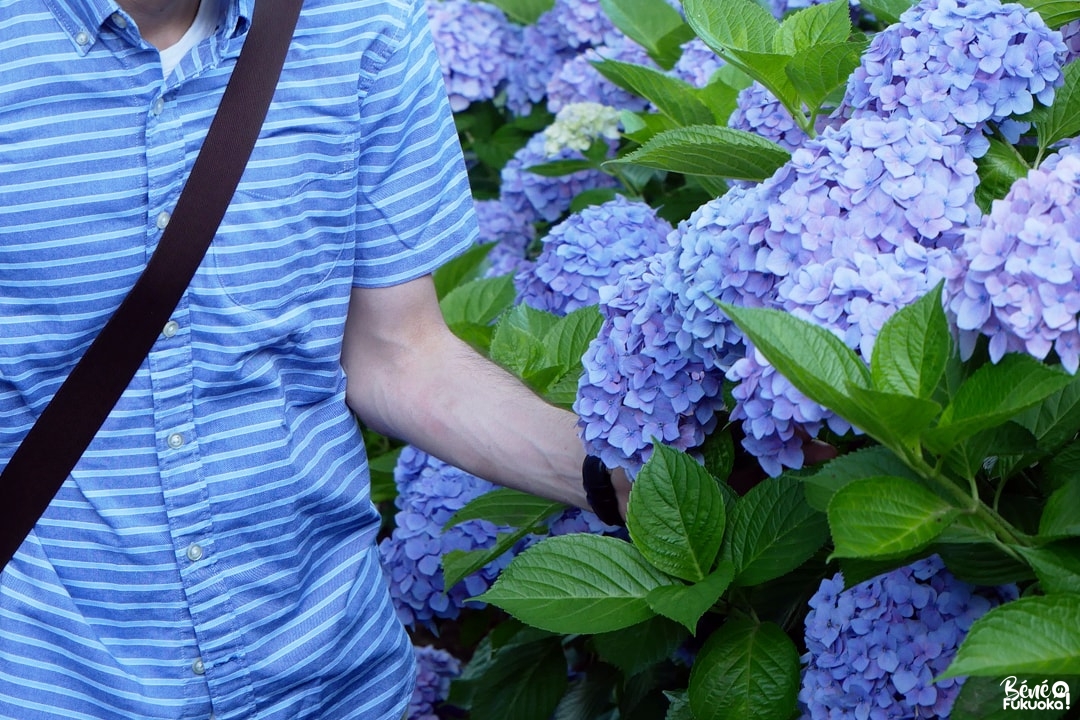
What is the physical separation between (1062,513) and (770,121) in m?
0.72

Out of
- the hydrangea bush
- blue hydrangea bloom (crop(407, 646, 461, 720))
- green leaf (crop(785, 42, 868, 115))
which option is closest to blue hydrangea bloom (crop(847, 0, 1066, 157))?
the hydrangea bush

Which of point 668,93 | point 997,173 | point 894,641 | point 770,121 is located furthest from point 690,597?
point 668,93

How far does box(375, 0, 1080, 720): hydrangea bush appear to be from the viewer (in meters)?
1.09

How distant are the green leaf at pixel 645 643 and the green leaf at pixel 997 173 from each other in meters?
0.68

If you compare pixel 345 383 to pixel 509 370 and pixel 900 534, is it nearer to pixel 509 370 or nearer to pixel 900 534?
pixel 509 370

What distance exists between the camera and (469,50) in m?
3.33

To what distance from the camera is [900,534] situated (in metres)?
1.12

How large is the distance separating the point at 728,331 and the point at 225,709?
850 millimetres

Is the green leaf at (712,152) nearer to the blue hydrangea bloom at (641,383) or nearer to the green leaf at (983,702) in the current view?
the blue hydrangea bloom at (641,383)

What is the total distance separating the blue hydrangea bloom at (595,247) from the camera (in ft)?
7.33

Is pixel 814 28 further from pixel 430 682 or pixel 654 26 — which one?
pixel 430 682

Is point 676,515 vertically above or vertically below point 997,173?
below

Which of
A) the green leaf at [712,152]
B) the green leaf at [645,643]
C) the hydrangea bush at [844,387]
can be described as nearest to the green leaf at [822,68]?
the hydrangea bush at [844,387]

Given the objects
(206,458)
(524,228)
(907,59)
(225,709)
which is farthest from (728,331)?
(524,228)
